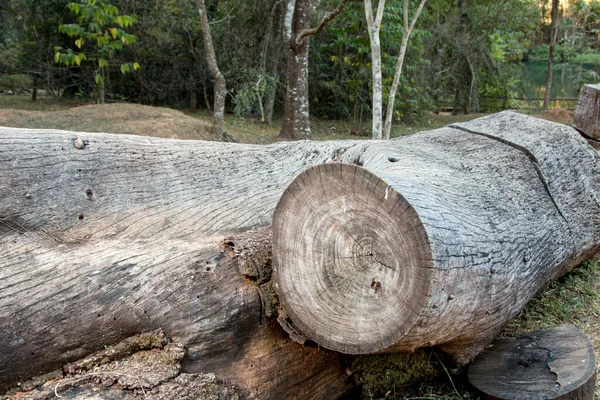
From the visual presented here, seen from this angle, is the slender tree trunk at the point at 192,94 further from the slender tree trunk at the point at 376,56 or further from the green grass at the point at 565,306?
the green grass at the point at 565,306

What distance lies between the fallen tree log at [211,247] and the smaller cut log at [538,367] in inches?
6.7

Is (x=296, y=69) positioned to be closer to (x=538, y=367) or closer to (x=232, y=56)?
(x=232, y=56)

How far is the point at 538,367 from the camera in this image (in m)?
2.31

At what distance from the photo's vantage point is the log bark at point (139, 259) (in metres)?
2.02

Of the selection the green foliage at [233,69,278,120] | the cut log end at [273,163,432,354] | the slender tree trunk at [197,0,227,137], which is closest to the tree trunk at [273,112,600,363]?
the cut log end at [273,163,432,354]

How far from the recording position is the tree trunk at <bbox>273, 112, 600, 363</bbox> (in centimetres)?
180

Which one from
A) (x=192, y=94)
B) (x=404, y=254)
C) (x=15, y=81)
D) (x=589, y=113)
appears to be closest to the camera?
(x=404, y=254)

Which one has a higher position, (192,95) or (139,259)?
(192,95)

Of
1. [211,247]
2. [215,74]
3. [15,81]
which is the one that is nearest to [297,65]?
[215,74]

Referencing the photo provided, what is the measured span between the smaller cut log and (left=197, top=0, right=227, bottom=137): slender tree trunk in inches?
236

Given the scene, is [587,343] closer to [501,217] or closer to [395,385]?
[501,217]

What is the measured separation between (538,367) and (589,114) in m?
3.95

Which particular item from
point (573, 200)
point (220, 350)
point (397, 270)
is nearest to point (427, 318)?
point (397, 270)

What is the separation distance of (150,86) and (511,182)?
33.7ft
